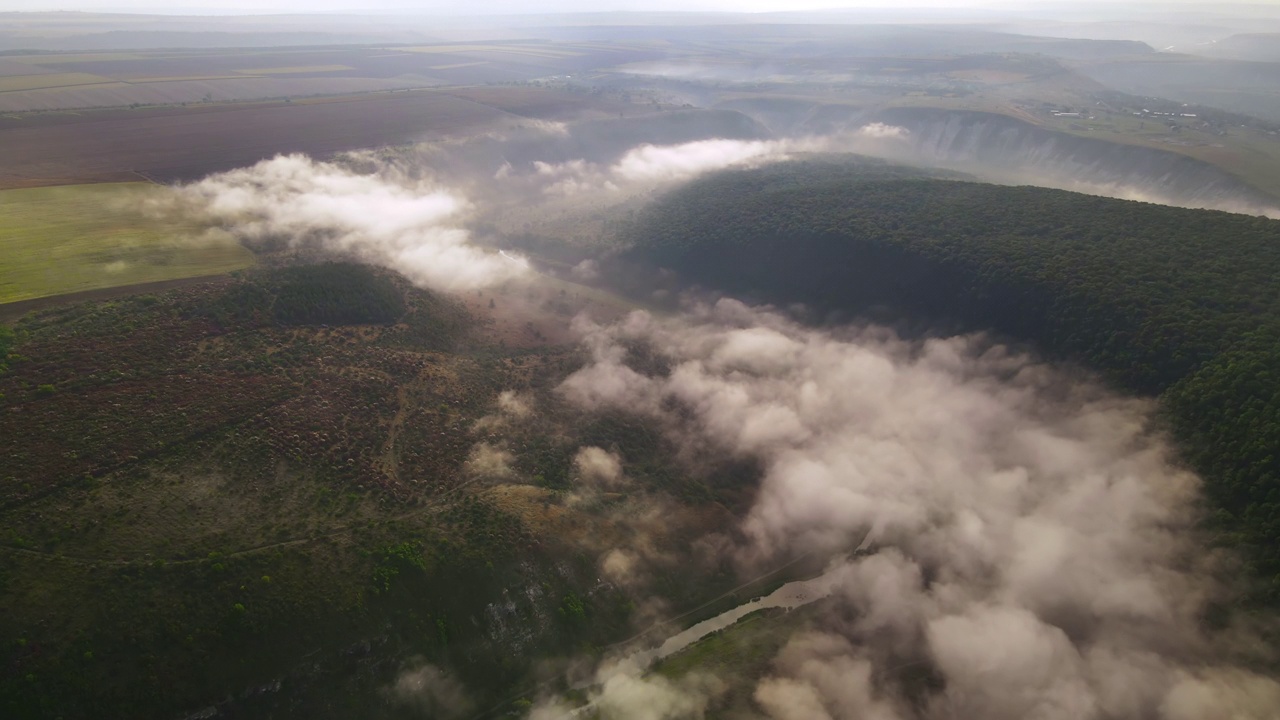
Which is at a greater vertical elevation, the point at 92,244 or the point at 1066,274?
the point at 1066,274

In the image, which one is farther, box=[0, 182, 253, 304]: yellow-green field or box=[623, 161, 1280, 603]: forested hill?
box=[0, 182, 253, 304]: yellow-green field

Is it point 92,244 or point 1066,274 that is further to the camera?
point 92,244

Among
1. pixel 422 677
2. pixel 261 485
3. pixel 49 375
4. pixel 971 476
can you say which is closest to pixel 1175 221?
pixel 971 476

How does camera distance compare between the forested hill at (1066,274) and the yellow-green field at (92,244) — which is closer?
the forested hill at (1066,274)

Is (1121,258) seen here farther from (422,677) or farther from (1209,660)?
(422,677)
